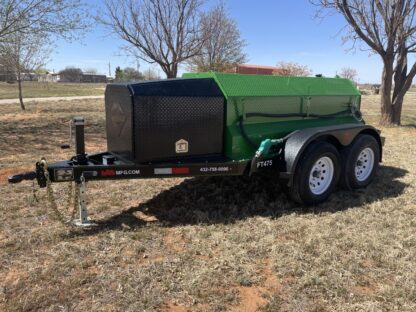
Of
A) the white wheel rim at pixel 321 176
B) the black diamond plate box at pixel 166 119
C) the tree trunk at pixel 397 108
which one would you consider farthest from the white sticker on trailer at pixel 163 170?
the tree trunk at pixel 397 108

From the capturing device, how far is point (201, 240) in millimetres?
3574

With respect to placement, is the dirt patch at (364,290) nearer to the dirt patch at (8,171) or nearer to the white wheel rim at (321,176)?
the white wheel rim at (321,176)

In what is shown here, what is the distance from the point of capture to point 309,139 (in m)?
4.23

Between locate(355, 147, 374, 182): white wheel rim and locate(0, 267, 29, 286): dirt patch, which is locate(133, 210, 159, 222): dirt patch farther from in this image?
locate(355, 147, 374, 182): white wheel rim

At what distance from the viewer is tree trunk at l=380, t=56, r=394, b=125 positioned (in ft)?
39.5

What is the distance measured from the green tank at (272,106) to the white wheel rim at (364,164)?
23.6 inches

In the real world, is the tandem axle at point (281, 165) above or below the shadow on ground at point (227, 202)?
above

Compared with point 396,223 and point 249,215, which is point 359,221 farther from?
point 249,215

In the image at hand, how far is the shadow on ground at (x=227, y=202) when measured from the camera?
161 inches

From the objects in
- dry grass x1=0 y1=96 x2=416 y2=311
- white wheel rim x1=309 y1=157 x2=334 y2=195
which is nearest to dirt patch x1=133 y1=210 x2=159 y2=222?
dry grass x1=0 y1=96 x2=416 y2=311

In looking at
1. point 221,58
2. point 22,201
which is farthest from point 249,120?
point 221,58

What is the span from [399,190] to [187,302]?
3.72 m

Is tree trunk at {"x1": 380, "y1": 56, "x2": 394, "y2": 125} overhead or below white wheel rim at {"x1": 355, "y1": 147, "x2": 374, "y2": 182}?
overhead

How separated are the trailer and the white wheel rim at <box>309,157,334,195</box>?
1 centimetres
